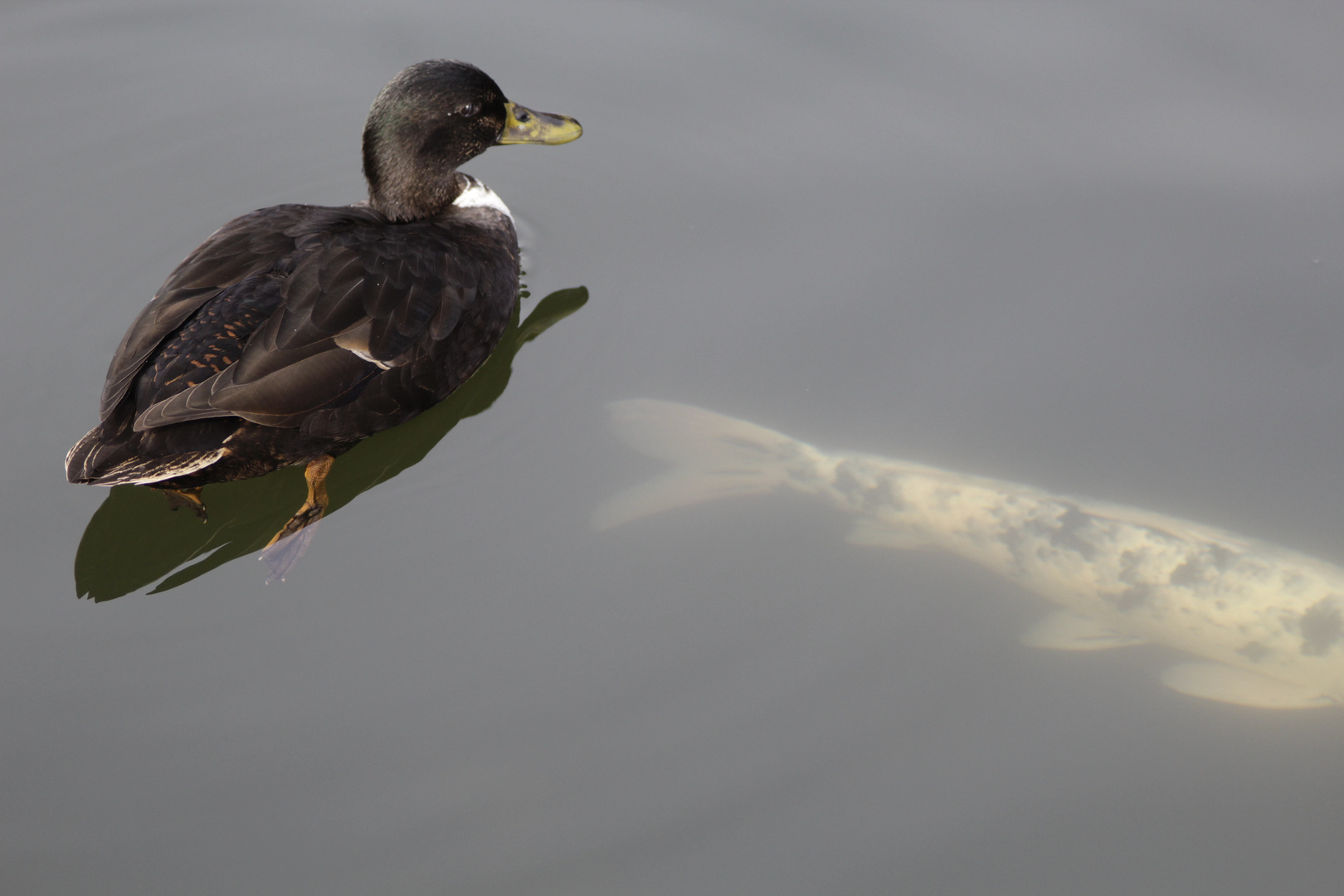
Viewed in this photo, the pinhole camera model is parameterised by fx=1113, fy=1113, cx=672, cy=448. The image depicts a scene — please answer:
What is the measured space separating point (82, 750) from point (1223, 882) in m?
3.42

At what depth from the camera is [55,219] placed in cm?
504

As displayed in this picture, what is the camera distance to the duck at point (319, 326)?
3.60 metres

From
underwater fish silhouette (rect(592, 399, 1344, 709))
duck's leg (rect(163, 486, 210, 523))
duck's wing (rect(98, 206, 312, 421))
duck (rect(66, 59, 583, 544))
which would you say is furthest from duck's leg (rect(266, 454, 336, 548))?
underwater fish silhouette (rect(592, 399, 1344, 709))

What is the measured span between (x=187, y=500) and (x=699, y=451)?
1.91m

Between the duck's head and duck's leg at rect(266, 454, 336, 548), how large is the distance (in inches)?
45.3

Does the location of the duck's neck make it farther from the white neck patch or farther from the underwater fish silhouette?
the underwater fish silhouette

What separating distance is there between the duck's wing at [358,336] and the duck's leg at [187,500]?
1.93 ft

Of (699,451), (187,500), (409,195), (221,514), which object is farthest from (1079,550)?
(187,500)

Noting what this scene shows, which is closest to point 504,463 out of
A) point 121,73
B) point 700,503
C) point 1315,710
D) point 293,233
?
point 700,503

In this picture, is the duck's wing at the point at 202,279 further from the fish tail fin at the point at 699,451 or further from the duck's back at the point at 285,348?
the fish tail fin at the point at 699,451

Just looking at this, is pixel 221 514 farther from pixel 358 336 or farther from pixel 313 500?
pixel 358 336

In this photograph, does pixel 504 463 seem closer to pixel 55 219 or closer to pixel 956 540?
pixel 956 540

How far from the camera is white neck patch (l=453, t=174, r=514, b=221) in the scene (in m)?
4.77

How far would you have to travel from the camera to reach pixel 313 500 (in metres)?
4.05
